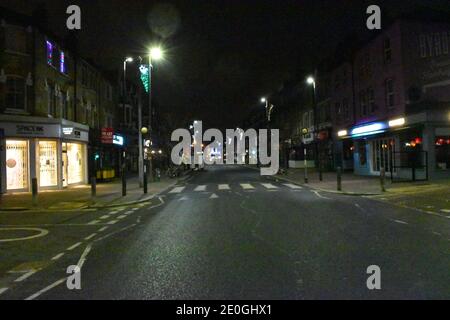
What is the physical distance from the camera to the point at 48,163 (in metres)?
26.3

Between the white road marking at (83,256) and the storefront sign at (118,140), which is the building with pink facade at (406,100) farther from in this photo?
the storefront sign at (118,140)

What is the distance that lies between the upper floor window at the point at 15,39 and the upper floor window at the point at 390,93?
21.7 meters

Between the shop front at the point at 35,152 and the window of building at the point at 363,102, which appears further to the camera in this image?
the window of building at the point at 363,102

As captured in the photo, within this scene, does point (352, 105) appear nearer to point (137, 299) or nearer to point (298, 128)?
point (298, 128)

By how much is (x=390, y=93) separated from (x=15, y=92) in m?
22.2

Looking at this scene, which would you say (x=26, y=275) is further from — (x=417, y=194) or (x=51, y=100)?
(x=51, y=100)

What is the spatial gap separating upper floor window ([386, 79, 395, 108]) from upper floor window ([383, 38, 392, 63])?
1325 millimetres

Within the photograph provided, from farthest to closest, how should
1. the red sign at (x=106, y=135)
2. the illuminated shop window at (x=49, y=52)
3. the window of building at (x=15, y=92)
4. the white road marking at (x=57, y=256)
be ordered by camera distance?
the red sign at (x=106, y=135) → the illuminated shop window at (x=49, y=52) → the window of building at (x=15, y=92) → the white road marking at (x=57, y=256)

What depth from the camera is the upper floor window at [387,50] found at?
94.6 ft

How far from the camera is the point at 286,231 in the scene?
1082 cm

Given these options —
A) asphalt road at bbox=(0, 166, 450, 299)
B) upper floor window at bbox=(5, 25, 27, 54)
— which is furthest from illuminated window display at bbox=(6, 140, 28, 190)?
asphalt road at bbox=(0, 166, 450, 299)

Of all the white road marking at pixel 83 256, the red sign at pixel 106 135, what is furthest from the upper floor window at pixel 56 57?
the white road marking at pixel 83 256

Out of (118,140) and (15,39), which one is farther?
(118,140)

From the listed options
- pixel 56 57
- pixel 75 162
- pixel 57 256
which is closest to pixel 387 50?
pixel 56 57
